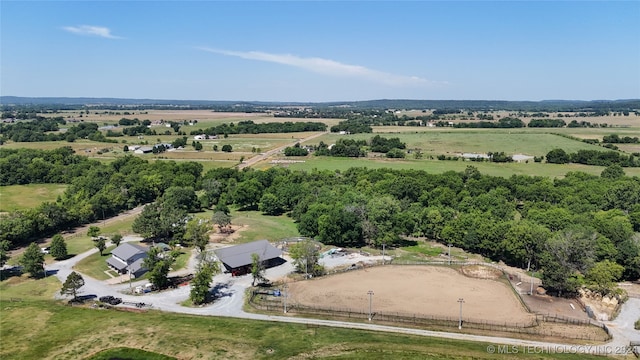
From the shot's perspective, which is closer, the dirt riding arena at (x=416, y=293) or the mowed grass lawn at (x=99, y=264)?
the dirt riding arena at (x=416, y=293)

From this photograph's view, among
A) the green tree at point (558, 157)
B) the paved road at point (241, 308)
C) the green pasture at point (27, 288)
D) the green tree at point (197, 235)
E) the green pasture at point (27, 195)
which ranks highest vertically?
the green tree at point (558, 157)

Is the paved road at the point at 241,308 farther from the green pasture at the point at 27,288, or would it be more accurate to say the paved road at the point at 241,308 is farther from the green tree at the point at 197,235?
the green tree at the point at 197,235

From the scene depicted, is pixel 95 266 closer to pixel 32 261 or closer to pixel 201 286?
pixel 32 261

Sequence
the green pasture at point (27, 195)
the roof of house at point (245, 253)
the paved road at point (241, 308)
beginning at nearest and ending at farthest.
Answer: the paved road at point (241, 308) < the roof of house at point (245, 253) < the green pasture at point (27, 195)

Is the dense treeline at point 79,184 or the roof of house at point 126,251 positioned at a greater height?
the dense treeline at point 79,184

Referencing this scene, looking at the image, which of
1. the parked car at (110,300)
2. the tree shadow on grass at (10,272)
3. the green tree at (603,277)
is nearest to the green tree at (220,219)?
the parked car at (110,300)

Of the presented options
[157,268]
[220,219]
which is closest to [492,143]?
[220,219]
